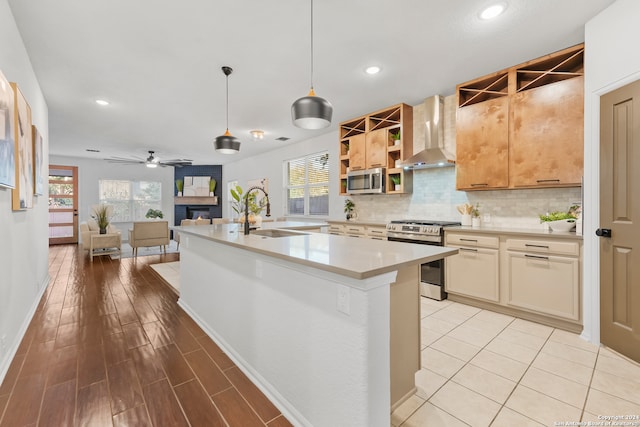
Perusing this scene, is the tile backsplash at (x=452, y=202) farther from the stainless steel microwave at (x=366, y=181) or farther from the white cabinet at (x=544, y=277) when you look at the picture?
the white cabinet at (x=544, y=277)

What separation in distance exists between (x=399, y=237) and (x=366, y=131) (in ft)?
6.36

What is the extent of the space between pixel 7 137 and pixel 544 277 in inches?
183

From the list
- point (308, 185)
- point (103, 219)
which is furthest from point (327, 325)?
point (103, 219)

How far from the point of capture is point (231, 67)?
3.14 meters

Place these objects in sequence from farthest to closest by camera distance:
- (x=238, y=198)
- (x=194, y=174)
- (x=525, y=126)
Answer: (x=194, y=174) → (x=525, y=126) → (x=238, y=198)

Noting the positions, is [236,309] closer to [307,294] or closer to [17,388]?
[307,294]

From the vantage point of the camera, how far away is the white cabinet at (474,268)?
3051mm

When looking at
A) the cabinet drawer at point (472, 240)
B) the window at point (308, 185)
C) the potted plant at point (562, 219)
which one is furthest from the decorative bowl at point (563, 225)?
the window at point (308, 185)

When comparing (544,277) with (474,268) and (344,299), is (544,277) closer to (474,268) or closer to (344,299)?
(474,268)

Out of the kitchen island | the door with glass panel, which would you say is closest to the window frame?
the kitchen island

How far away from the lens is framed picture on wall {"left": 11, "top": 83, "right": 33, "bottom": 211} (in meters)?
2.29

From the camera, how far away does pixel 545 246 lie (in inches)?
107

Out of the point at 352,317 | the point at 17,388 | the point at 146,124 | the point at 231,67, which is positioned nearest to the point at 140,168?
the point at 146,124

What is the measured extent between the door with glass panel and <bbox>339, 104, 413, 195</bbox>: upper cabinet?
8.97 metres
